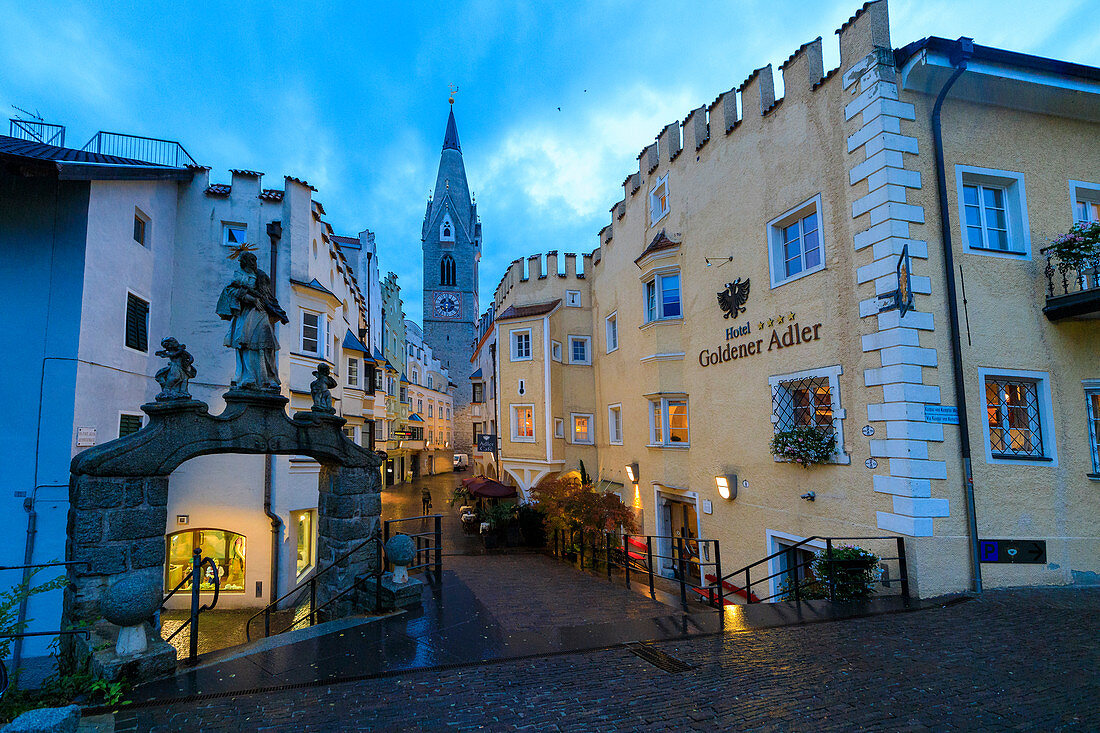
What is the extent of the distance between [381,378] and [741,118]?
72.3 feet

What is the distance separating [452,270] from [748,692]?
212 feet

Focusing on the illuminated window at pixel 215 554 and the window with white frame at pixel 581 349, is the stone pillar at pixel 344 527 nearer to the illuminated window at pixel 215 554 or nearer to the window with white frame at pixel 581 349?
the illuminated window at pixel 215 554

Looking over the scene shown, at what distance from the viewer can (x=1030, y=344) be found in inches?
353

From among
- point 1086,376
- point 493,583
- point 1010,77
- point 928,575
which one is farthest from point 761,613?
point 1010,77

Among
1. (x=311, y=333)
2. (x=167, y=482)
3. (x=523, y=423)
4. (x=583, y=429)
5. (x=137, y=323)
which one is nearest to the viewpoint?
(x=167, y=482)

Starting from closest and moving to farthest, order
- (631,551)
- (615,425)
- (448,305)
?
(631,551) → (615,425) → (448,305)

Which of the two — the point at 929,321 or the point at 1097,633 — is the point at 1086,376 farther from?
the point at 1097,633

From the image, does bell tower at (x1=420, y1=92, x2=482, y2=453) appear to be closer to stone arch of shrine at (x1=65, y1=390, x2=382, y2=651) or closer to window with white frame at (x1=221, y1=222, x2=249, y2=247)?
window with white frame at (x1=221, y1=222, x2=249, y2=247)

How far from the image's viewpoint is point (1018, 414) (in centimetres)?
889

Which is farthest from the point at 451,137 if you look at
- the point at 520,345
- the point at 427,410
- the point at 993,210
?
the point at 993,210

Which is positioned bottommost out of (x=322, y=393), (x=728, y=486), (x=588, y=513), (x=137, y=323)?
(x=588, y=513)

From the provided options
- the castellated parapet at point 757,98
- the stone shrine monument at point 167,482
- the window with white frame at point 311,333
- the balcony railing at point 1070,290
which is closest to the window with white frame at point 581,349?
the castellated parapet at point 757,98

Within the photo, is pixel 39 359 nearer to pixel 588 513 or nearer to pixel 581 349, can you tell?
pixel 588 513

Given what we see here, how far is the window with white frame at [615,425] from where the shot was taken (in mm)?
18547
